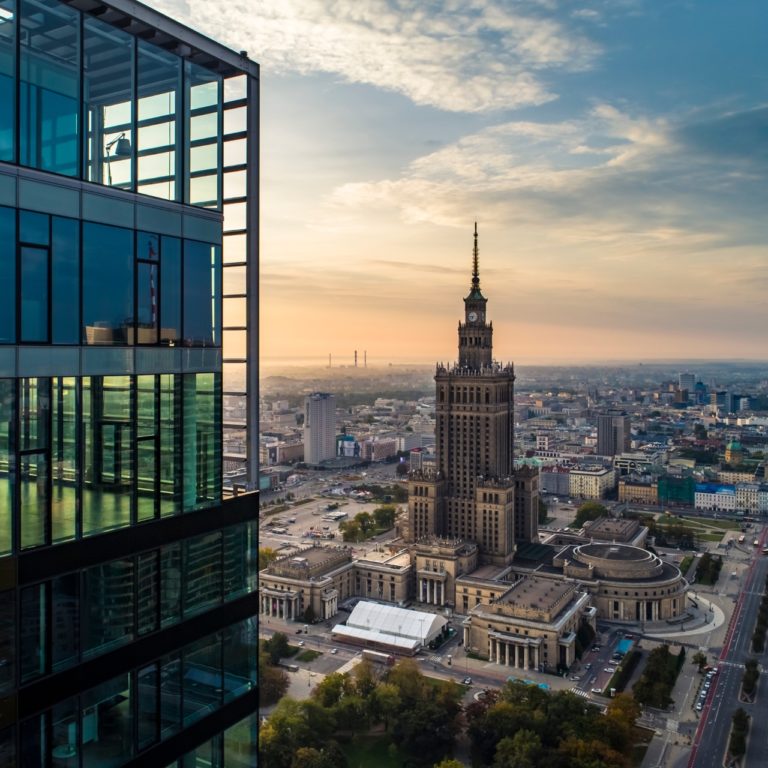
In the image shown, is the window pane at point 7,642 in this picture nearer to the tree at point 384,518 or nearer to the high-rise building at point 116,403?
the high-rise building at point 116,403

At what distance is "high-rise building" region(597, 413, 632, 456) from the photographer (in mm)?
162750

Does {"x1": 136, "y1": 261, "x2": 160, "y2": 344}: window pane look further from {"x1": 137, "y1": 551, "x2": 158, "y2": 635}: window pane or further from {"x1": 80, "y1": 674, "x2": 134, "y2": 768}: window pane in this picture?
{"x1": 80, "y1": 674, "x2": 134, "y2": 768}: window pane

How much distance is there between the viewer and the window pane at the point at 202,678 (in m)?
10.6

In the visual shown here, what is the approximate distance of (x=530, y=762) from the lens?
129ft

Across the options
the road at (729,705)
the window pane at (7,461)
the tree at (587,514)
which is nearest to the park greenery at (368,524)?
the tree at (587,514)

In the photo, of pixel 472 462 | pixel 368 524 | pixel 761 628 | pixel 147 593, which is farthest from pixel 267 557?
pixel 147 593

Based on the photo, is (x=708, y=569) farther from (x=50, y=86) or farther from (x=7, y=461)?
(x=50, y=86)

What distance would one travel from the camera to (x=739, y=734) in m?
43.9

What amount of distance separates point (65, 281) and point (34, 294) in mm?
427

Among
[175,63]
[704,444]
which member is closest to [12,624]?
[175,63]

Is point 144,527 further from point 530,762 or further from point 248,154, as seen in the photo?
point 530,762

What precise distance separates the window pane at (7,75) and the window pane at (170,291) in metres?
2.35

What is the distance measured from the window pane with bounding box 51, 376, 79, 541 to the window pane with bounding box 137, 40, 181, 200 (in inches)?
117

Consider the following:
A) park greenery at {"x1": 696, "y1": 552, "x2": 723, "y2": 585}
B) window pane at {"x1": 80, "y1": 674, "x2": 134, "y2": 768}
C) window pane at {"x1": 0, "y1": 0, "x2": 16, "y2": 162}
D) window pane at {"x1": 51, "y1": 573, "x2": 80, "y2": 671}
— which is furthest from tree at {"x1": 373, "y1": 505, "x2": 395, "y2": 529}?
window pane at {"x1": 0, "y1": 0, "x2": 16, "y2": 162}
